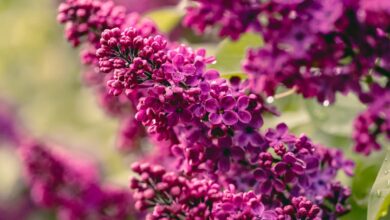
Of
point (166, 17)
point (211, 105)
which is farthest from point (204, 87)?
point (166, 17)

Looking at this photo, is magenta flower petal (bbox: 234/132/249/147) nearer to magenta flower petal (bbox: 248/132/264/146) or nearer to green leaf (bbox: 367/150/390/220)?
magenta flower petal (bbox: 248/132/264/146)

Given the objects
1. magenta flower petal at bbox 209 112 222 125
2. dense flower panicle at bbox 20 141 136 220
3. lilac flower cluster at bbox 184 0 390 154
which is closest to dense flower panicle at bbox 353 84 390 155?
lilac flower cluster at bbox 184 0 390 154

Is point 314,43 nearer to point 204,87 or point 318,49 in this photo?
point 318,49

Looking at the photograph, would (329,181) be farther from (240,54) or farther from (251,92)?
(240,54)

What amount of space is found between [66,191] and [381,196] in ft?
3.04

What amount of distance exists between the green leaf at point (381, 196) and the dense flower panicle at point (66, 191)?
0.74 metres

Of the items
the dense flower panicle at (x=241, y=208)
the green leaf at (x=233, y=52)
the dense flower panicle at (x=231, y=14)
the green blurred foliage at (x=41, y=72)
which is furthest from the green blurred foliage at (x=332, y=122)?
the green blurred foliage at (x=41, y=72)

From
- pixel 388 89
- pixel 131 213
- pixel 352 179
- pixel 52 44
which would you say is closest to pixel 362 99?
pixel 388 89

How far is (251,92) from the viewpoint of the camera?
1349mm

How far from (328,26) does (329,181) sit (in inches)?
11.9

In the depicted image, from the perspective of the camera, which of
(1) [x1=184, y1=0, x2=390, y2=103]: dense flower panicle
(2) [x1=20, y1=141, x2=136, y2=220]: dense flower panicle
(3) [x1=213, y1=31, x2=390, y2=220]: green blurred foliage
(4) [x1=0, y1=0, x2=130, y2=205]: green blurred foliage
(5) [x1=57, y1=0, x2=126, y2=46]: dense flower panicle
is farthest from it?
(4) [x1=0, y1=0, x2=130, y2=205]: green blurred foliage

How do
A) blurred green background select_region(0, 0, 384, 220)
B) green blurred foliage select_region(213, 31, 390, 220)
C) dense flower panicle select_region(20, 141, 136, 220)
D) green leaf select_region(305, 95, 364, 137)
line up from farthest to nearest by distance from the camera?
1. blurred green background select_region(0, 0, 384, 220)
2. dense flower panicle select_region(20, 141, 136, 220)
3. green leaf select_region(305, 95, 364, 137)
4. green blurred foliage select_region(213, 31, 390, 220)

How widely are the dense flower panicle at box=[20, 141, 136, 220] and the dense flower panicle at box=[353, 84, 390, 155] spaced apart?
71cm

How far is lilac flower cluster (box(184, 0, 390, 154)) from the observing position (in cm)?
117
